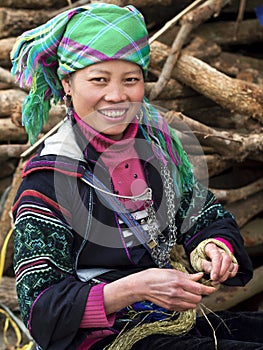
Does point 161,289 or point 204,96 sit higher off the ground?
point 161,289

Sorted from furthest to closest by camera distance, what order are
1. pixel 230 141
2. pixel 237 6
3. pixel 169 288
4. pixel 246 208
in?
pixel 237 6
pixel 246 208
pixel 230 141
pixel 169 288

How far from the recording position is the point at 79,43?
6.57 feet

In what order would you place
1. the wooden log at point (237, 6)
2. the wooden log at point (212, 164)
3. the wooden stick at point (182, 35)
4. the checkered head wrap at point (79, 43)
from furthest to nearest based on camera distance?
the wooden log at point (237, 6) → the wooden stick at point (182, 35) → the wooden log at point (212, 164) → the checkered head wrap at point (79, 43)

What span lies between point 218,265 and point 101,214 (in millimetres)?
372

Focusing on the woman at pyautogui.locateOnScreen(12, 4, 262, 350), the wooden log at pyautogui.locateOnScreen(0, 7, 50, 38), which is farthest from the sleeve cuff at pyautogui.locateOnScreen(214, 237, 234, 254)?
the wooden log at pyautogui.locateOnScreen(0, 7, 50, 38)

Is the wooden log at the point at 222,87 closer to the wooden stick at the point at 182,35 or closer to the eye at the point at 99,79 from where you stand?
the wooden stick at the point at 182,35

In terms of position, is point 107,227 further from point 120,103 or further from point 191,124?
point 191,124

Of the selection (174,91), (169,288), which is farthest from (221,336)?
(174,91)

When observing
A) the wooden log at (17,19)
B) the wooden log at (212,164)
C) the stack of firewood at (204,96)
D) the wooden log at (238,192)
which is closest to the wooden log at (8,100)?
the stack of firewood at (204,96)

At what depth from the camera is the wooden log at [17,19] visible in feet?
11.7

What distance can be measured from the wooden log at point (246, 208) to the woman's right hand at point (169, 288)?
1555 millimetres

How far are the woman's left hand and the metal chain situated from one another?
0.46 ft

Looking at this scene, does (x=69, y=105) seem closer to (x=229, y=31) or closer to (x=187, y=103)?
(x=187, y=103)

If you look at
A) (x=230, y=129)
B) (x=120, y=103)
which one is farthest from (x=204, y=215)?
(x=230, y=129)
